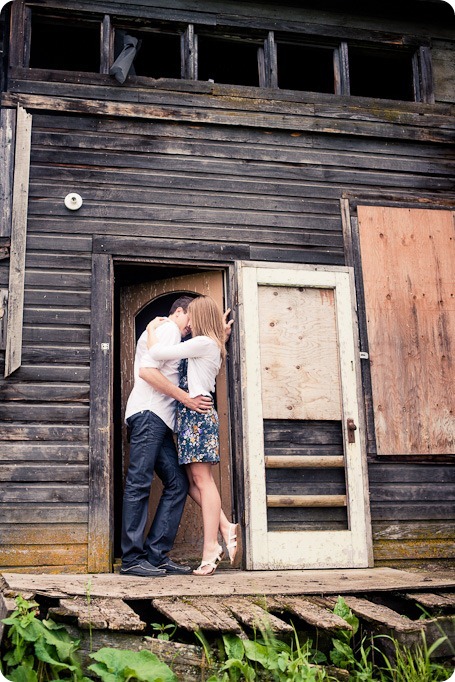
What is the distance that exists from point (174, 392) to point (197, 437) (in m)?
0.36

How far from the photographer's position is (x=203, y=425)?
5.69m

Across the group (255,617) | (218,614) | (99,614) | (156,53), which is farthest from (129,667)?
(156,53)

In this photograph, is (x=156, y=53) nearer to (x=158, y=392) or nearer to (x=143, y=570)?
(x=158, y=392)

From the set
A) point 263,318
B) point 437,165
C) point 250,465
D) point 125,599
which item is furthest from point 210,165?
point 125,599

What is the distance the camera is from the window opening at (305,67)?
296 inches

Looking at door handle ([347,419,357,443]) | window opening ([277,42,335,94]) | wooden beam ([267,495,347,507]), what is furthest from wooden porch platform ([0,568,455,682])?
window opening ([277,42,335,94])

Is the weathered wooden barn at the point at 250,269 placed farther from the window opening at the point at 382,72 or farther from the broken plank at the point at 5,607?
the broken plank at the point at 5,607

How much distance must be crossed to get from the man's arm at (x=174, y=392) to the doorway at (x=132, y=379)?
35.5 inches

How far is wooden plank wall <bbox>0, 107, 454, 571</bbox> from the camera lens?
596cm

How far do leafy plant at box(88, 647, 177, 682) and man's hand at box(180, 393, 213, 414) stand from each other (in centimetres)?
224

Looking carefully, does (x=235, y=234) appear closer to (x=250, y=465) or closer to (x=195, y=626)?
(x=250, y=465)

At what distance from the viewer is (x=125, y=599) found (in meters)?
4.21

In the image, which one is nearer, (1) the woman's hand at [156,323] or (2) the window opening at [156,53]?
(1) the woman's hand at [156,323]

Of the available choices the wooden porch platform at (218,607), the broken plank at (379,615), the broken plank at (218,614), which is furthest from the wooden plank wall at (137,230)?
the broken plank at (379,615)
